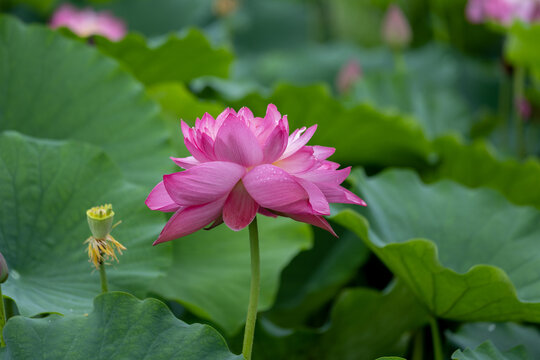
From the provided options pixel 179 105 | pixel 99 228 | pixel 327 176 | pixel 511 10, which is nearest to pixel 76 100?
pixel 179 105

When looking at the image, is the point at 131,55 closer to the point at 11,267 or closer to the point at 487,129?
the point at 11,267

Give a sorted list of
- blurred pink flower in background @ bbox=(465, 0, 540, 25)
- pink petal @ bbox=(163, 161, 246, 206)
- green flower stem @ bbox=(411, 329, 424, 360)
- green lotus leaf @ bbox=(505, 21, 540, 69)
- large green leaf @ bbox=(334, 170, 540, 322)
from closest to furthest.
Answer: pink petal @ bbox=(163, 161, 246, 206) < large green leaf @ bbox=(334, 170, 540, 322) < green flower stem @ bbox=(411, 329, 424, 360) < green lotus leaf @ bbox=(505, 21, 540, 69) < blurred pink flower in background @ bbox=(465, 0, 540, 25)

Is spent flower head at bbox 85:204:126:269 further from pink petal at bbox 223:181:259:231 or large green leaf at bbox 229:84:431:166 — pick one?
large green leaf at bbox 229:84:431:166

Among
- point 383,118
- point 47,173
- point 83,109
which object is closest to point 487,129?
point 383,118

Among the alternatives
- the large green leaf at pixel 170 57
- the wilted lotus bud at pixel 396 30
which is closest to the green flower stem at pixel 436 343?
the large green leaf at pixel 170 57

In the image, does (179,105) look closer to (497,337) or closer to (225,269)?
(225,269)

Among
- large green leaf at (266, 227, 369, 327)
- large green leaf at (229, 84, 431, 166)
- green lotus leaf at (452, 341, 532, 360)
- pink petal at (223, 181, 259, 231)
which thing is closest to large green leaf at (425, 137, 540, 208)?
large green leaf at (229, 84, 431, 166)

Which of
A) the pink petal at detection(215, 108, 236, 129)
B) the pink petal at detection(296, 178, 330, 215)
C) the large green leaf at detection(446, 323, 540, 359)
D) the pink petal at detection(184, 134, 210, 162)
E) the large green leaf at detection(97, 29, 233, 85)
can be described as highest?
the pink petal at detection(215, 108, 236, 129)
